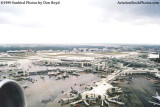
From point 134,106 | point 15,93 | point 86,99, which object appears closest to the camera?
point 15,93

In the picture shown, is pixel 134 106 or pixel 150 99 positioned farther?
pixel 150 99

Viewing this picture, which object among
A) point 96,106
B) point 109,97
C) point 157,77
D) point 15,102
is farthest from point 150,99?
point 15,102

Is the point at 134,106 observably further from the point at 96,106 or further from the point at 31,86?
the point at 31,86

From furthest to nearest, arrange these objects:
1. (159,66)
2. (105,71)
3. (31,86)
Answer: (159,66) → (105,71) → (31,86)

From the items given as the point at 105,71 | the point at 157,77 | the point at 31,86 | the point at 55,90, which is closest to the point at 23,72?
the point at 31,86

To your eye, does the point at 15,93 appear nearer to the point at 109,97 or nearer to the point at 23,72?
the point at 109,97

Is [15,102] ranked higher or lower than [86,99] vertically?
higher
